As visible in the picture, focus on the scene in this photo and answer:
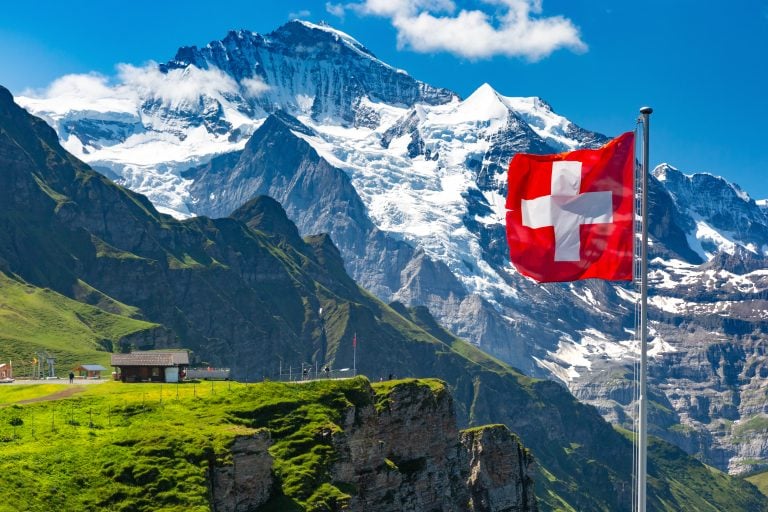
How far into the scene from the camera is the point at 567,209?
180 feet

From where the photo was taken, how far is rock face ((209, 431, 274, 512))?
310 ft

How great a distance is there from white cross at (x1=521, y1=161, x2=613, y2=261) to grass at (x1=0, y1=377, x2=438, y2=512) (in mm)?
43164

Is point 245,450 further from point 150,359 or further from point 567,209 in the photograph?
point 567,209

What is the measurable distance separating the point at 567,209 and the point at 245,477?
52.5m

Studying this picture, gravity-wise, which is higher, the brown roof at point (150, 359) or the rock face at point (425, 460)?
the brown roof at point (150, 359)

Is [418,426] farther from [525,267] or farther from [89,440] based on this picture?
[525,267]

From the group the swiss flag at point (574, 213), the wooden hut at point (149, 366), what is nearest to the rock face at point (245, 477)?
the wooden hut at point (149, 366)

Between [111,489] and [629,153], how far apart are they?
169 ft

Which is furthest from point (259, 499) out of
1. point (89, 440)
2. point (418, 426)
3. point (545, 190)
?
point (545, 190)

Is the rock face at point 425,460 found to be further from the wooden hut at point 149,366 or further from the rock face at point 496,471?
the wooden hut at point 149,366

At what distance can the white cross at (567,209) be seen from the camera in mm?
53719

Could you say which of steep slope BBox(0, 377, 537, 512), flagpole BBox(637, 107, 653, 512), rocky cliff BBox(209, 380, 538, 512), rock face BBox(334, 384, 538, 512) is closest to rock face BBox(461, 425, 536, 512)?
rock face BBox(334, 384, 538, 512)

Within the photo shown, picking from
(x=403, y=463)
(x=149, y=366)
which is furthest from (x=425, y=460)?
(x=149, y=366)

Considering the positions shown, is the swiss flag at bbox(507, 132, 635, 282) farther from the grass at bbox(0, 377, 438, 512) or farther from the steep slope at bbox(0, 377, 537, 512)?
the grass at bbox(0, 377, 438, 512)
